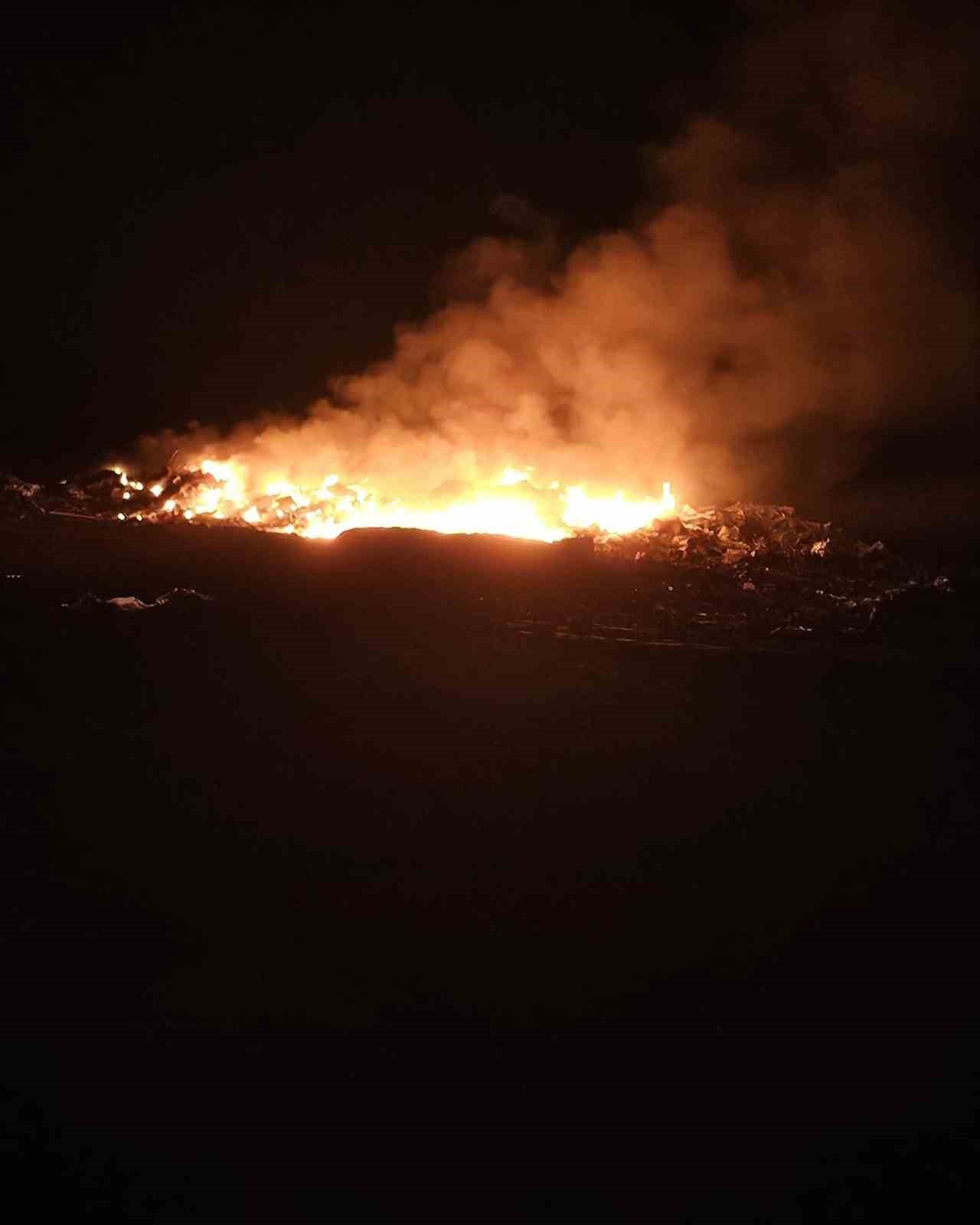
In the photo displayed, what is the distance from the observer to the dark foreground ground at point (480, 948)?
2.48m

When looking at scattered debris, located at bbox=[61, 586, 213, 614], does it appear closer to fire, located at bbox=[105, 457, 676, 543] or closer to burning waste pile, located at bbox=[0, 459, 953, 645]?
burning waste pile, located at bbox=[0, 459, 953, 645]

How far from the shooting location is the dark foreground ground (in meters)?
2.48

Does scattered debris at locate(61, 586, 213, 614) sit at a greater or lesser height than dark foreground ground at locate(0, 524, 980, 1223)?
greater

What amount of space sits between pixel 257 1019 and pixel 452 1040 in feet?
1.68

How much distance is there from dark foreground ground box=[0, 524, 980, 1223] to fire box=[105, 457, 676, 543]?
17.1 feet

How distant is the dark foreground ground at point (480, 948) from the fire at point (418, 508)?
17.1ft

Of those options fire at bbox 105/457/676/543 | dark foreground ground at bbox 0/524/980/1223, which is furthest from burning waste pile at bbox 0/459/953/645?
dark foreground ground at bbox 0/524/980/1223

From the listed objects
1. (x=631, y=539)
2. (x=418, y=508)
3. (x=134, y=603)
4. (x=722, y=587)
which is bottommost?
(x=134, y=603)

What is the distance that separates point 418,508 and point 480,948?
880 centimetres

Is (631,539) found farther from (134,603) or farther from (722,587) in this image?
(134,603)

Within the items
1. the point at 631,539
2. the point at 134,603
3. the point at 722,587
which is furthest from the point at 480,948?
the point at 631,539

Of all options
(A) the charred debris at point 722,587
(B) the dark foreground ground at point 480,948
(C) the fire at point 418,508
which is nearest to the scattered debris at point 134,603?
(A) the charred debris at point 722,587

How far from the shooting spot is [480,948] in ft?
10.6

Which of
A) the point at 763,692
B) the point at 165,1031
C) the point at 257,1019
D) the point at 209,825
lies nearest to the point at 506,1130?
the point at 257,1019
